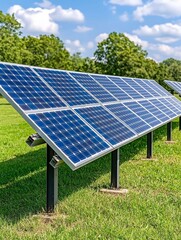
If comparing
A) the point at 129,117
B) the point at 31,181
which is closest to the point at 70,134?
the point at 31,181

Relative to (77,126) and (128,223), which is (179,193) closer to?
(128,223)

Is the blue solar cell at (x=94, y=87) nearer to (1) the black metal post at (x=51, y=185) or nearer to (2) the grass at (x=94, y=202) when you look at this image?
(2) the grass at (x=94, y=202)

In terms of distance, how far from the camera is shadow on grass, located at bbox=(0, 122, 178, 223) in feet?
18.2

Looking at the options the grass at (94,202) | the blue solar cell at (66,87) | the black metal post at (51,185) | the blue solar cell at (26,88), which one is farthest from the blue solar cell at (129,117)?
the black metal post at (51,185)

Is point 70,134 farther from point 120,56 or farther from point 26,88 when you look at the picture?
point 120,56

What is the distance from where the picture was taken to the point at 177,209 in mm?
5449

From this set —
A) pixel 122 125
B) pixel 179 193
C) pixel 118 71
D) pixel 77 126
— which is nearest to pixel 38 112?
pixel 77 126

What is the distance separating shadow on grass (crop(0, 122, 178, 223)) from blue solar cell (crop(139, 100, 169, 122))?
45.1 inches

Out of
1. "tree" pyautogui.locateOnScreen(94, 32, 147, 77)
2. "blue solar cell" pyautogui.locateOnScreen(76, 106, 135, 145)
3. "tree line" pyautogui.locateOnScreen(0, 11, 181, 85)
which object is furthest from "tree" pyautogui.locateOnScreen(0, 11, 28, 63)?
"blue solar cell" pyautogui.locateOnScreen(76, 106, 135, 145)

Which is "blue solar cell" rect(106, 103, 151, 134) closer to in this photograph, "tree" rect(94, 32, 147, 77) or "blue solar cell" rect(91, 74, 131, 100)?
"blue solar cell" rect(91, 74, 131, 100)

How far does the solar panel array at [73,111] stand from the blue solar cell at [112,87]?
4.2 inches

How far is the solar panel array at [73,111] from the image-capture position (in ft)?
15.4

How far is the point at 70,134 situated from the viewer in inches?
196

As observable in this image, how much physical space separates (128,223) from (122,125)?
6.80 ft
